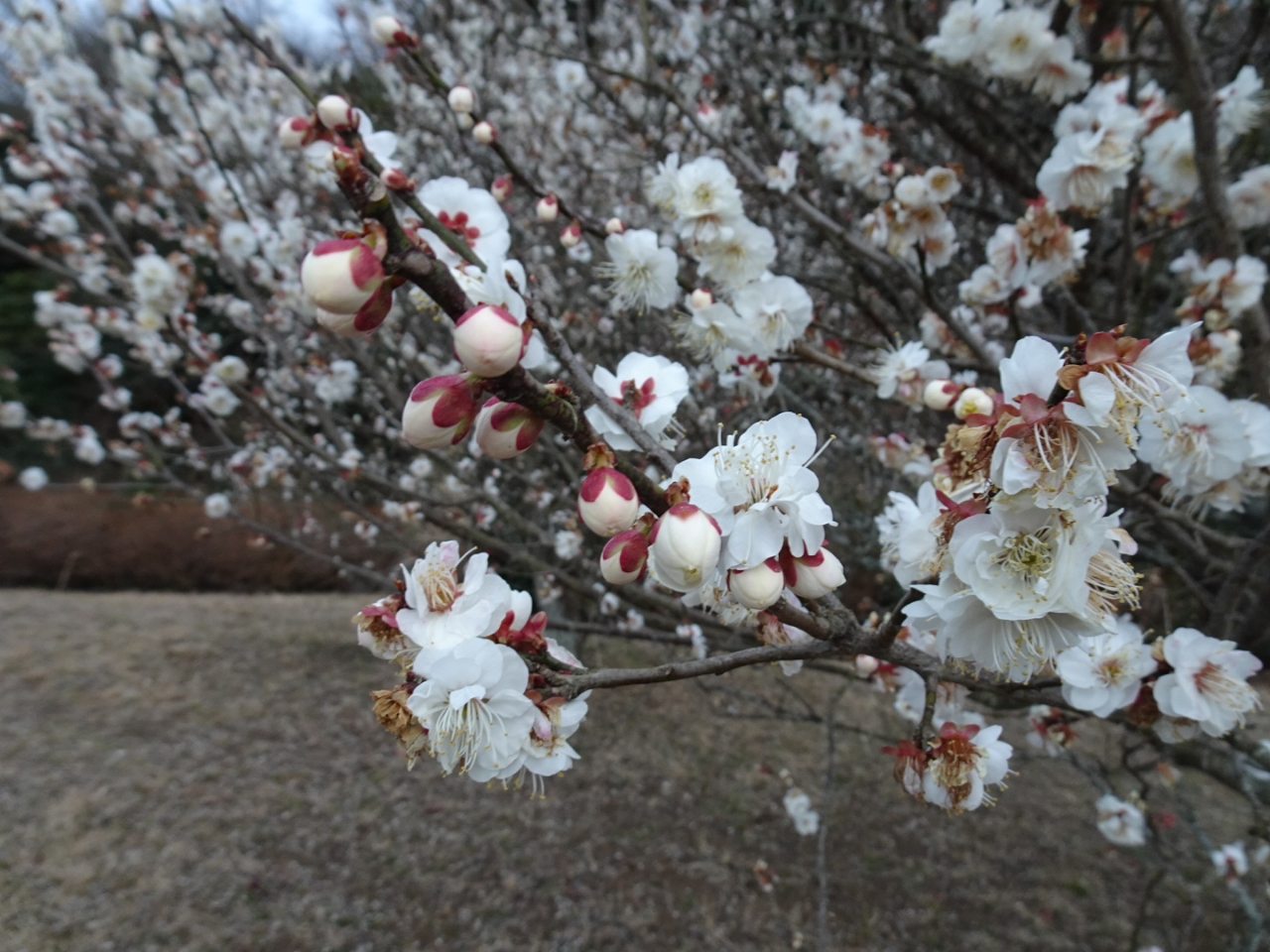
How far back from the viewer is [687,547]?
584mm

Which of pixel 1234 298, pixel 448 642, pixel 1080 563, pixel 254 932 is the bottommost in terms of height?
pixel 254 932

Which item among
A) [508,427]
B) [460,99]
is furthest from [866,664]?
[460,99]

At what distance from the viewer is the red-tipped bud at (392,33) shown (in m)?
1.36

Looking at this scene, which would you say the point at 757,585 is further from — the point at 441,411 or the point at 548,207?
the point at 548,207

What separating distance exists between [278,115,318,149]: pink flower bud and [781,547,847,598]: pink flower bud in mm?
985

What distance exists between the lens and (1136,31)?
6.31ft

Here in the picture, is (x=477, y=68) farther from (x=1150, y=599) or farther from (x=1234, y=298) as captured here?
(x=1150, y=599)

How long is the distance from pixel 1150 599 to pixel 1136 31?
2644 mm

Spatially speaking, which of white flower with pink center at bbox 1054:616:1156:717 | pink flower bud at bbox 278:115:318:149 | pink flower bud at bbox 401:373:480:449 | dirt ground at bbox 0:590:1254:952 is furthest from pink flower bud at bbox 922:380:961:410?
dirt ground at bbox 0:590:1254:952

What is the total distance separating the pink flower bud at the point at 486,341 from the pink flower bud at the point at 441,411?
0.19 ft

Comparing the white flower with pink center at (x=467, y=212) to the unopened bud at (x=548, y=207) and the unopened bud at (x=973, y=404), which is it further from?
the unopened bud at (x=973, y=404)

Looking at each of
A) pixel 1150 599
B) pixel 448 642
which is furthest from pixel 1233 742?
pixel 1150 599

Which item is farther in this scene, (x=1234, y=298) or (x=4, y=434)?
(x=4, y=434)

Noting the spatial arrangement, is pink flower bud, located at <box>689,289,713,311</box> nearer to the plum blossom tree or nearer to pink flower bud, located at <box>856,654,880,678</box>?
the plum blossom tree
